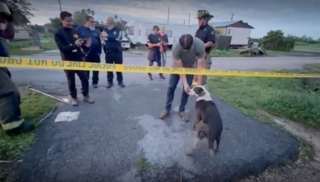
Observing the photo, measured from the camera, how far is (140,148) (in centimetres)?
267

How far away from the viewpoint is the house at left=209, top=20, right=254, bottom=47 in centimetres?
2936

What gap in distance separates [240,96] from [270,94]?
873 millimetres

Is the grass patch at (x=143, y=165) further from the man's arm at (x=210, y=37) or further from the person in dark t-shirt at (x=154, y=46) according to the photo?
the person in dark t-shirt at (x=154, y=46)

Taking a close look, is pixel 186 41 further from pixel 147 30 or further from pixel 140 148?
pixel 147 30

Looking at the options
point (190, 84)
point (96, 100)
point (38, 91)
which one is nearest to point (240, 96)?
point (190, 84)

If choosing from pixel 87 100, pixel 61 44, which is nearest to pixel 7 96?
pixel 61 44

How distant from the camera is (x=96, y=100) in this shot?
4367 millimetres

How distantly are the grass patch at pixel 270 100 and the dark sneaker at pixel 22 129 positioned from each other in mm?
3987

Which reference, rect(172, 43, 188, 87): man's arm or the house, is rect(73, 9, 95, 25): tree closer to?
rect(172, 43, 188, 87): man's arm

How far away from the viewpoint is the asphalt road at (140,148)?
2227 mm

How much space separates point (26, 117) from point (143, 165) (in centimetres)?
235

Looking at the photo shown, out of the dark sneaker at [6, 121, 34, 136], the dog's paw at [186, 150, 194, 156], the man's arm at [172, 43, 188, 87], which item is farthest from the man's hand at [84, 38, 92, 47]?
the dog's paw at [186, 150, 194, 156]

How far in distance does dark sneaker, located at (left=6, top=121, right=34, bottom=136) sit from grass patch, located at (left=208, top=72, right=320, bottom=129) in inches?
157

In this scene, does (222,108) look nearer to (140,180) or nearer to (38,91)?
(140,180)
